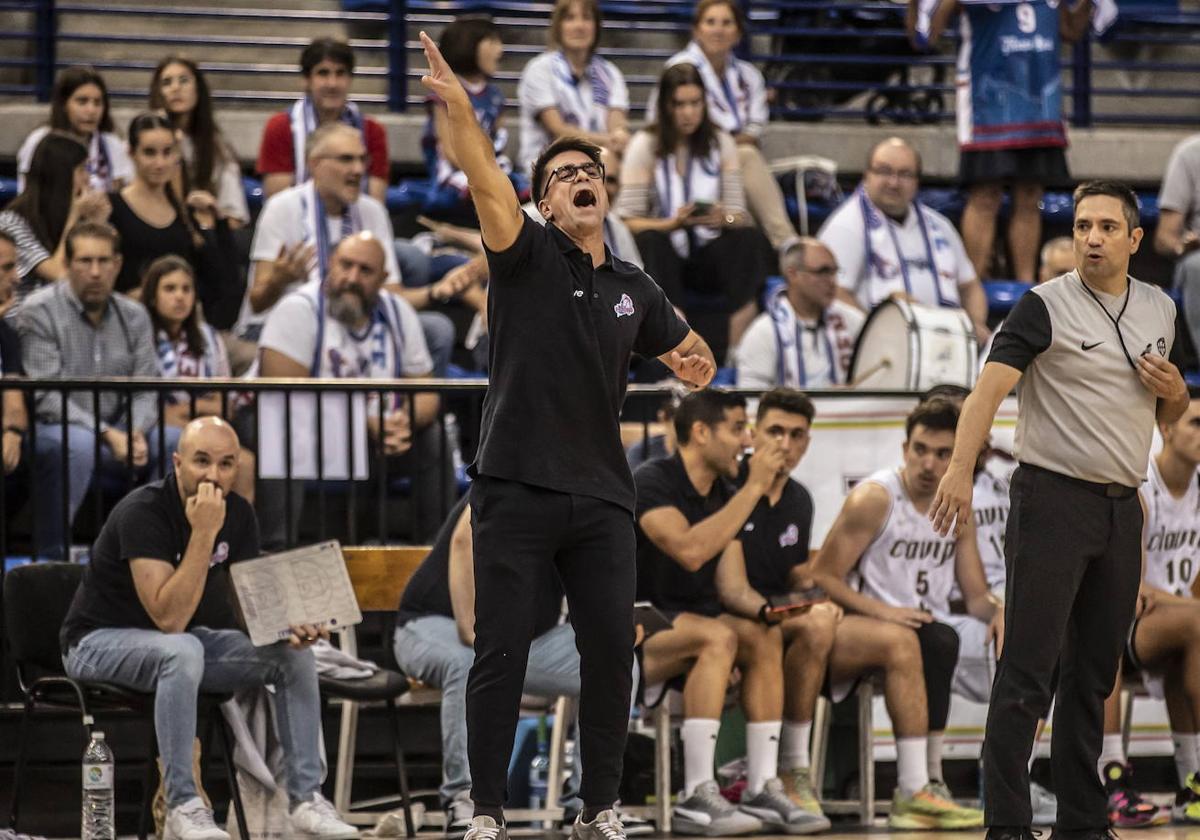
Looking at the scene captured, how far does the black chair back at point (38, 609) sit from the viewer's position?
738cm

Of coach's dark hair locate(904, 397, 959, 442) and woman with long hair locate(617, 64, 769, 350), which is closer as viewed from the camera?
coach's dark hair locate(904, 397, 959, 442)

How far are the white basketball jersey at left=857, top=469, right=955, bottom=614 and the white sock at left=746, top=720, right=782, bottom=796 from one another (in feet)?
2.84

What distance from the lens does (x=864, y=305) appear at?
10438 millimetres

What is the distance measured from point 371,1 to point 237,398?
16.8 feet

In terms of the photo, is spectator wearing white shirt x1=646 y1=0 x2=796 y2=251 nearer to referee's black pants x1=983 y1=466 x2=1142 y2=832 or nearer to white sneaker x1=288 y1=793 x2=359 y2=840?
white sneaker x1=288 y1=793 x2=359 y2=840

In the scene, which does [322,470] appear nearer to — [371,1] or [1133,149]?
[371,1]

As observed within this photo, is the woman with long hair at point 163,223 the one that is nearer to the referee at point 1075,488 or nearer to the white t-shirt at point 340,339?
the white t-shirt at point 340,339

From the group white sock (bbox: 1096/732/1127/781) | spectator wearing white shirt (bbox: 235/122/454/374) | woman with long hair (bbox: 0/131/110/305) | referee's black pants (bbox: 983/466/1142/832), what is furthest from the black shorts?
referee's black pants (bbox: 983/466/1142/832)

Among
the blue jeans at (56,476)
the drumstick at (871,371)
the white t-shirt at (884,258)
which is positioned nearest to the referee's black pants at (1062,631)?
the drumstick at (871,371)

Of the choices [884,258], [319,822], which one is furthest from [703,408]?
[884,258]

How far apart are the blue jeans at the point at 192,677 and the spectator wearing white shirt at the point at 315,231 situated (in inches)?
103

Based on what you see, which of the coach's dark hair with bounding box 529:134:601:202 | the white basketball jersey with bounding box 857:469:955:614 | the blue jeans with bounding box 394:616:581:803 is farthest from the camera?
the white basketball jersey with bounding box 857:469:955:614

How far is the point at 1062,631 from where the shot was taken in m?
5.83

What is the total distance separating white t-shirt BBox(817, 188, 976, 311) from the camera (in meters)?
10.5
